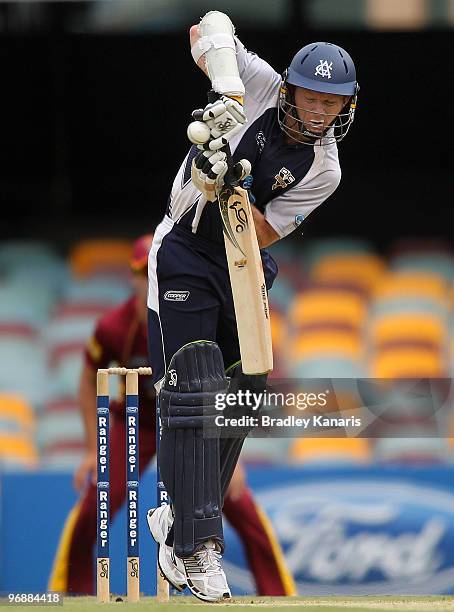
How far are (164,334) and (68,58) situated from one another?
171 inches

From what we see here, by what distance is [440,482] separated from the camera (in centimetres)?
559

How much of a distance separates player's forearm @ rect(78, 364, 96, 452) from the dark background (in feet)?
6.89

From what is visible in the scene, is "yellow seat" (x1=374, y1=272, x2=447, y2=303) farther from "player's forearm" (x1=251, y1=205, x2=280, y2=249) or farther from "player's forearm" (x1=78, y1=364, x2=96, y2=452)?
"player's forearm" (x1=251, y1=205, x2=280, y2=249)

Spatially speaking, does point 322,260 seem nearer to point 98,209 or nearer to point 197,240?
point 98,209

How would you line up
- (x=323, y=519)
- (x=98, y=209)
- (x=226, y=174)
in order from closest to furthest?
(x=226, y=174), (x=323, y=519), (x=98, y=209)

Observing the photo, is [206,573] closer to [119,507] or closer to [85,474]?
[119,507]

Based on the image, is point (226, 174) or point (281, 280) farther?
point (281, 280)

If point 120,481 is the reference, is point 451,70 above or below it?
above

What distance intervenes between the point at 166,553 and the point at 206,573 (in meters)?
0.20

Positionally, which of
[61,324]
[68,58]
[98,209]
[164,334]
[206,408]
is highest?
[68,58]

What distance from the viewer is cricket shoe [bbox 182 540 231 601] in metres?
3.13

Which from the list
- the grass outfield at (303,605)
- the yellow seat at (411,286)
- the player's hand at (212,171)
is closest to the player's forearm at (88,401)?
the grass outfield at (303,605)

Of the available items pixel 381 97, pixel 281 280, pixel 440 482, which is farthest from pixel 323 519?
pixel 381 97
